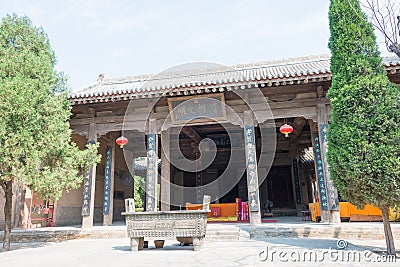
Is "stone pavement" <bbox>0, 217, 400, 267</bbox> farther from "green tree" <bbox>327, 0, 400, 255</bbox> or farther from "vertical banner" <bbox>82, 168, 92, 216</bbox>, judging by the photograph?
"green tree" <bbox>327, 0, 400, 255</bbox>

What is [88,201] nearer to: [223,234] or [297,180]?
[223,234]

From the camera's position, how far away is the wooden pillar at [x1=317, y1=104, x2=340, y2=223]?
6.51m

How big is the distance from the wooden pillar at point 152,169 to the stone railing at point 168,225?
8.04 feet

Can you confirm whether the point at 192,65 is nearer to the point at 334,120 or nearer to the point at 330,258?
the point at 334,120

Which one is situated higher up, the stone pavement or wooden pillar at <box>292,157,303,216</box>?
wooden pillar at <box>292,157,303,216</box>

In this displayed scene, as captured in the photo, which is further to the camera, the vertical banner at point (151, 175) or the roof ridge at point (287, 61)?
the roof ridge at point (287, 61)

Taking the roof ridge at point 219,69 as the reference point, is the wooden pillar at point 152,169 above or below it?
below

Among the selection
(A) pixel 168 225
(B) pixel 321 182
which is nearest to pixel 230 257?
(A) pixel 168 225

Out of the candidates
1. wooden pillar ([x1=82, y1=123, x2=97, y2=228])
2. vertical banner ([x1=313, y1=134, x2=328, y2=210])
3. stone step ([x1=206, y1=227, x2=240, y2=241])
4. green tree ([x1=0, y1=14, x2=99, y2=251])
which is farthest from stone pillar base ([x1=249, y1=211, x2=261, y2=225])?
wooden pillar ([x1=82, y1=123, x2=97, y2=228])

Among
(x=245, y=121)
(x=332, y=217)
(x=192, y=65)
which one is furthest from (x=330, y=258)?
(x=192, y=65)

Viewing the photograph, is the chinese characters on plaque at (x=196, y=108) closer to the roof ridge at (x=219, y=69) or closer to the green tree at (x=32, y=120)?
the green tree at (x=32, y=120)

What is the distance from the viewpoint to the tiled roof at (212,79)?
6457 mm

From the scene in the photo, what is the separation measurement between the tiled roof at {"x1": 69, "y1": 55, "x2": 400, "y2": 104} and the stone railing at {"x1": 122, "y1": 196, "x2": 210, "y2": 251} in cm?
311

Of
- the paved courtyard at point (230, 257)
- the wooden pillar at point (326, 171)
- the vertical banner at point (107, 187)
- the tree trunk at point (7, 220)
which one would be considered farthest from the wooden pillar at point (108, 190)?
the wooden pillar at point (326, 171)
